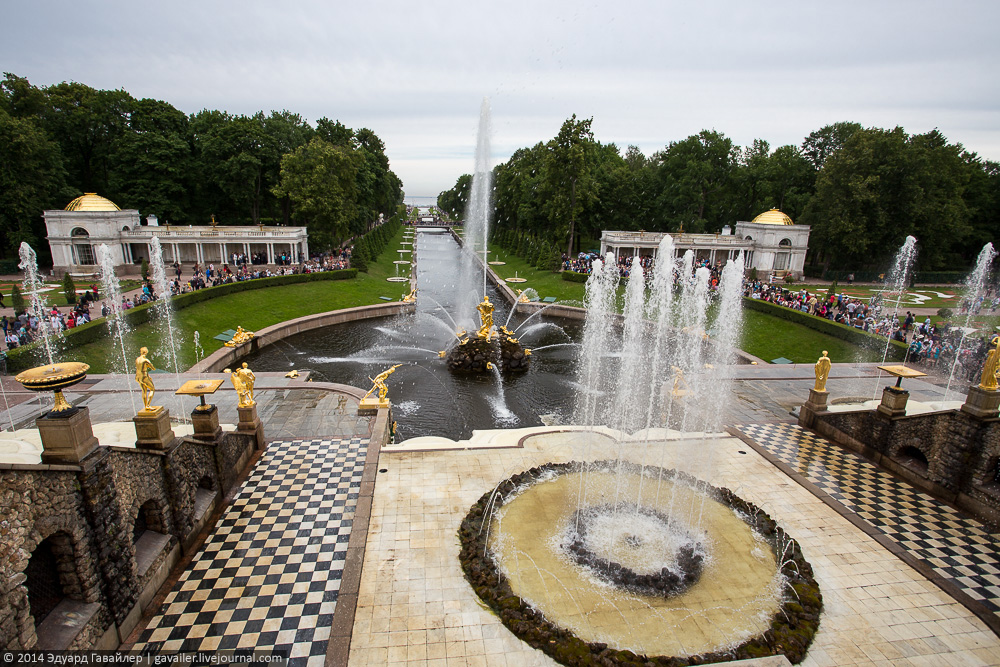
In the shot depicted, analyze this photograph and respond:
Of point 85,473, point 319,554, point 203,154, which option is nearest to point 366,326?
point 319,554

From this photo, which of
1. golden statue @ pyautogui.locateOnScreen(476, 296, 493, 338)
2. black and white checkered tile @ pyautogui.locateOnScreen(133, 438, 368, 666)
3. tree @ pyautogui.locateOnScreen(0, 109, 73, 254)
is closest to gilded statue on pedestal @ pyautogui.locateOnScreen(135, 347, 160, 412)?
black and white checkered tile @ pyautogui.locateOnScreen(133, 438, 368, 666)

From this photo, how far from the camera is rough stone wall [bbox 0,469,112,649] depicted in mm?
5906

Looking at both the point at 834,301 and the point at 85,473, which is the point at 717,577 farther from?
the point at 834,301

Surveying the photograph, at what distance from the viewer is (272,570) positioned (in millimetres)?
9391

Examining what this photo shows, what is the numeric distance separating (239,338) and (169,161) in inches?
1307

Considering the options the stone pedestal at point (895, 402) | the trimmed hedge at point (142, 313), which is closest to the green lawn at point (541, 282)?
the trimmed hedge at point (142, 313)

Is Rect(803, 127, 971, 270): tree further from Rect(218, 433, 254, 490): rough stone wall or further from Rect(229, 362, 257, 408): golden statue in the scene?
Rect(218, 433, 254, 490): rough stone wall

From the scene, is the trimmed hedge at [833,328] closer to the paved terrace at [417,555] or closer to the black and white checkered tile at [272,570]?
the paved terrace at [417,555]

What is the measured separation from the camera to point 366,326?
1222 inches

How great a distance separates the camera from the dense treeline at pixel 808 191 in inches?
1609

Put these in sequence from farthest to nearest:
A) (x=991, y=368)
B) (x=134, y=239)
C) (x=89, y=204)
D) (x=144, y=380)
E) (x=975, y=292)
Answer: (x=134, y=239)
(x=89, y=204)
(x=975, y=292)
(x=991, y=368)
(x=144, y=380)

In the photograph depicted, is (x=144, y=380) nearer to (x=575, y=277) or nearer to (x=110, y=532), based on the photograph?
(x=110, y=532)

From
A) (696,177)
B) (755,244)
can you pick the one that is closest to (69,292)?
(696,177)

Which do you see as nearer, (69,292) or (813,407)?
(813,407)
